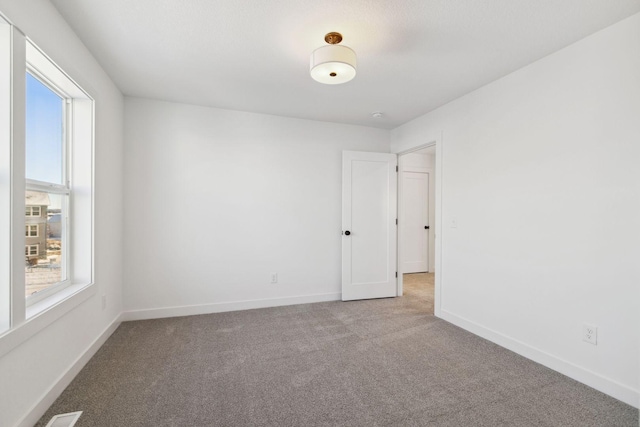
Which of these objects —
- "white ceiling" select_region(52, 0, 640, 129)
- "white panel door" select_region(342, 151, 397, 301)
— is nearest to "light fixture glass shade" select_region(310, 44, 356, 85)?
"white ceiling" select_region(52, 0, 640, 129)

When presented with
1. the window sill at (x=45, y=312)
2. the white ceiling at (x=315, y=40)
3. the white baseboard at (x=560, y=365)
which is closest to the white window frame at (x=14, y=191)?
the window sill at (x=45, y=312)

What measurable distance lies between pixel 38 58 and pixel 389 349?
11.1 feet

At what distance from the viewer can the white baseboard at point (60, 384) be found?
168 centimetres

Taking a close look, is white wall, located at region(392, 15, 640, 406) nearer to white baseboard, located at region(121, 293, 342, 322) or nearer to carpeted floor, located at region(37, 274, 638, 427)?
carpeted floor, located at region(37, 274, 638, 427)

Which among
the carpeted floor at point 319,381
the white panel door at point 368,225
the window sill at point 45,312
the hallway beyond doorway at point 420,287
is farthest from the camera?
the hallway beyond doorway at point 420,287

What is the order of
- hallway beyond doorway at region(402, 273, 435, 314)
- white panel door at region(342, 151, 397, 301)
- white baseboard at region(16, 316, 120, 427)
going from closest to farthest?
white baseboard at region(16, 316, 120, 427)
white panel door at region(342, 151, 397, 301)
hallway beyond doorway at region(402, 273, 435, 314)

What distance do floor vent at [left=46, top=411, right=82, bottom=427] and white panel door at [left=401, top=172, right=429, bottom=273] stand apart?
17.9 feet

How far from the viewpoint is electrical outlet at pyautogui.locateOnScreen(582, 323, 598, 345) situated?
211 cm

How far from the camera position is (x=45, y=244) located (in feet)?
7.01

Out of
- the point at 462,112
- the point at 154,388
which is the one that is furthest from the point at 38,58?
the point at 462,112

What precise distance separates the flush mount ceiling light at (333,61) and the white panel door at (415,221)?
14.2ft

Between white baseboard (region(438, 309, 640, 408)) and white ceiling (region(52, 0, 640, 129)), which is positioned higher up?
white ceiling (region(52, 0, 640, 129))

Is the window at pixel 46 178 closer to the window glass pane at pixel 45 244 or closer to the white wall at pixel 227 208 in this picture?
the window glass pane at pixel 45 244

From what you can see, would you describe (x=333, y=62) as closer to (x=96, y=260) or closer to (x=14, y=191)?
(x=14, y=191)
